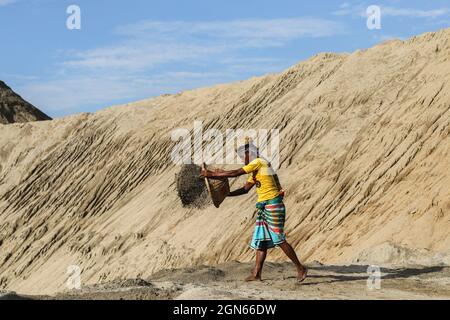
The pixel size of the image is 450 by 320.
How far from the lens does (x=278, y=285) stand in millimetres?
9242

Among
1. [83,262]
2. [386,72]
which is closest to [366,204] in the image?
[386,72]

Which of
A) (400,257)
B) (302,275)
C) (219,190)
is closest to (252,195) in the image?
(400,257)

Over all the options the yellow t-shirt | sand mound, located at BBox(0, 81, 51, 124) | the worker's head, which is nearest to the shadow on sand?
the yellow t-shirt

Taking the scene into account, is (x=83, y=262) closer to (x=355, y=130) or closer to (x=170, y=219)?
(x=170, y=219)

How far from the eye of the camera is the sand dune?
17.3 metres

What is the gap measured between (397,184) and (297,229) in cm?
243

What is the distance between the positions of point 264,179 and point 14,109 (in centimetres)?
3812

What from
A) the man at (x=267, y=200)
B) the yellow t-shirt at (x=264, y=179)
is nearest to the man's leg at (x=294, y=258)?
the man at (x=267, y=200)

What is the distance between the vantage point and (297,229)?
1811cm

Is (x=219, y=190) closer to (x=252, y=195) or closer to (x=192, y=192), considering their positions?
(x=252, y=195)

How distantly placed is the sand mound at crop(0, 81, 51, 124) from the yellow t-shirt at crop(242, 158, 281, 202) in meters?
35.6

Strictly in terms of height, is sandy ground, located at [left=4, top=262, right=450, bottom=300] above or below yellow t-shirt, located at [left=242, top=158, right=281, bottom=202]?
below

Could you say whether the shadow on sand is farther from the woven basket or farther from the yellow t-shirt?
the woven basket

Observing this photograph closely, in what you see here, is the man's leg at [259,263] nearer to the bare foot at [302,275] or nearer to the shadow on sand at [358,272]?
the bare foot at [302,275]
